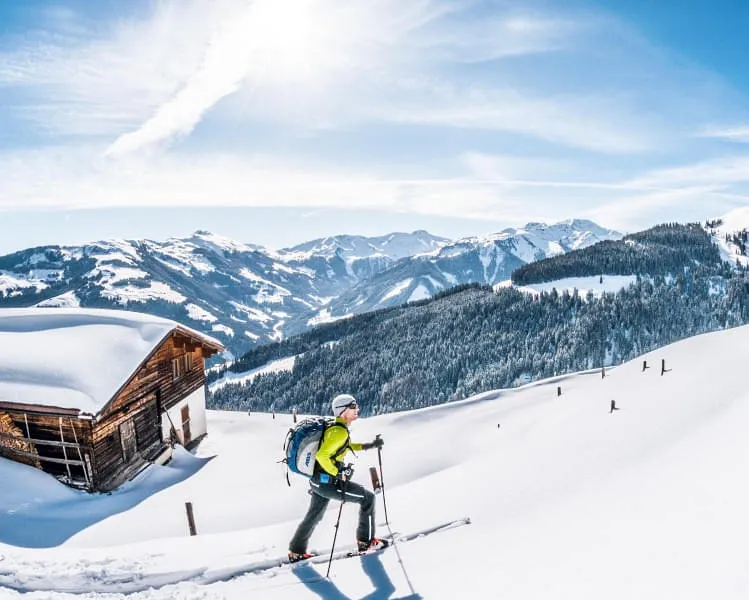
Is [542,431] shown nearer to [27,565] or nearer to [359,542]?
[359,542]

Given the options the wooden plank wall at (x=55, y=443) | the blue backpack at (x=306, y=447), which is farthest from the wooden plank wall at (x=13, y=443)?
the blue backpack at (x=306, y=447)

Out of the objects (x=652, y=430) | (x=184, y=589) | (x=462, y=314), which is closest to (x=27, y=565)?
(x=184, y=589)

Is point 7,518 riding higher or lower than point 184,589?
lower

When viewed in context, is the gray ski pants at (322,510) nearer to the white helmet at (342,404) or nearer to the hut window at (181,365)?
the white helmet at (342,404)

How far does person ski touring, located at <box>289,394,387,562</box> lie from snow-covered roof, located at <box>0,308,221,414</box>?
13007mm

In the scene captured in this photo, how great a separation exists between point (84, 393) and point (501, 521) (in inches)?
633

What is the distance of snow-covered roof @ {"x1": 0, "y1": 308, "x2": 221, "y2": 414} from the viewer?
54.9 feet

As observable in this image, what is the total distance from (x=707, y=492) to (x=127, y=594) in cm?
837

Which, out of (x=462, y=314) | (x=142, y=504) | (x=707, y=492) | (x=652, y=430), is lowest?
(x=462, y=314)

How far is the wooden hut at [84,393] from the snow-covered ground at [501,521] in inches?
52.6

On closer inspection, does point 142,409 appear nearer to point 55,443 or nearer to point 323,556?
point 55,443

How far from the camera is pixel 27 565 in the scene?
7.36 m

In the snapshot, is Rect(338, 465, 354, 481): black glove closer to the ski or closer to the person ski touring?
the person ski touring

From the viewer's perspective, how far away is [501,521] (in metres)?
7.44
